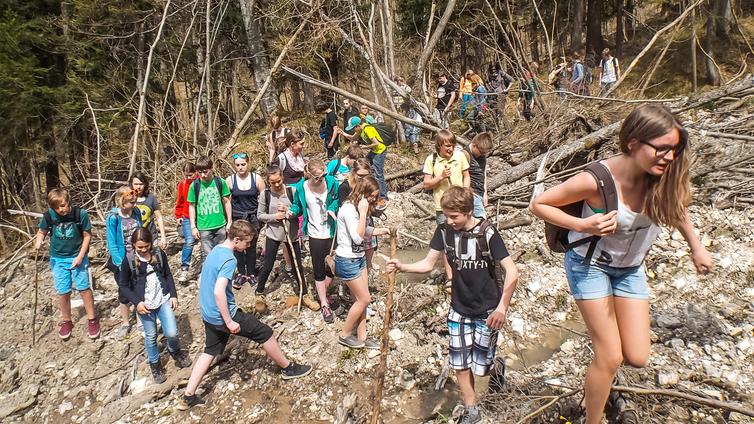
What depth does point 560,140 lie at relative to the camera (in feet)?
24.6

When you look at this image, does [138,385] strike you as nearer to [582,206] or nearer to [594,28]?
[582,206]

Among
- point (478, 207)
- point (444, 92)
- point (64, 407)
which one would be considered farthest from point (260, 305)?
point (444, 92)

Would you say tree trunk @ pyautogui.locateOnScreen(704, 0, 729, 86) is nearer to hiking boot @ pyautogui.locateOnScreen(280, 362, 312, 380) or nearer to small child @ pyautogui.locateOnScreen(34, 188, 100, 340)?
hiking boot @ pyautogui.locateOnScreen(280, 362, 312, 380)

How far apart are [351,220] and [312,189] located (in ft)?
2.65

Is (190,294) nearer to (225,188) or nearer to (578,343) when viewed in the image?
(225,188)

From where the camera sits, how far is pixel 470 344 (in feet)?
9.71

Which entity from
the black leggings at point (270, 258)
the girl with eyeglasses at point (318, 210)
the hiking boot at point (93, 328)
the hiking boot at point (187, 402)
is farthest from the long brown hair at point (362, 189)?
the hiking boot at point (93, 328)

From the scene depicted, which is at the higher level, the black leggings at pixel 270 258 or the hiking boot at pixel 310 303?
the black leggings at pixel 270 258

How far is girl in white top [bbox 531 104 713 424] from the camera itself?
75.1 inches

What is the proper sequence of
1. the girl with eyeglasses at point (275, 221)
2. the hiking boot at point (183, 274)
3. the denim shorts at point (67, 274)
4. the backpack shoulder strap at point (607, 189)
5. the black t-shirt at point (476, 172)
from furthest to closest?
the hiking boot at point (183, 274)
the black t-shirt at point (476, 172)
the denim shorts at point (67, 274)
the girl with eyeglasses at point (275, 221)
the backpack shoulder strap at point (607, 189)

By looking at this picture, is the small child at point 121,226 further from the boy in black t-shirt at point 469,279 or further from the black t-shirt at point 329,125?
the black t-shirt at point 329,125

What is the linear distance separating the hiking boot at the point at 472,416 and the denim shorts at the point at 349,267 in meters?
1.53

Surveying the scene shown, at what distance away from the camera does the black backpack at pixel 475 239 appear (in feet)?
9.37

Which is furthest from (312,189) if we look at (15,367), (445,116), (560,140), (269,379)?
(445,116)
